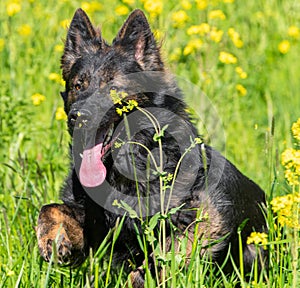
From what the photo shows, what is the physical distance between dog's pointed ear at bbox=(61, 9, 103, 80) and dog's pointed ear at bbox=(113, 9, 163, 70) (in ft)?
0.66

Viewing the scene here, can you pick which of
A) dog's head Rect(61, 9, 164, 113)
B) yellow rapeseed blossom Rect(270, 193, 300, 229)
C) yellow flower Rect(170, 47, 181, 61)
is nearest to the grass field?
yellow flower Rect(170, 47, 181, 61)

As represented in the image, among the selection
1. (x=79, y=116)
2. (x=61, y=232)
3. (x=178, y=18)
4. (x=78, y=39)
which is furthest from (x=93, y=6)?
(x=61, y=232)

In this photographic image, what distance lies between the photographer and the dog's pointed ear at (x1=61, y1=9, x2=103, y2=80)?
501 cm

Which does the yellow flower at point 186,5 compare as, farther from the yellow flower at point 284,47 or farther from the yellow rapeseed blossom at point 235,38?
the yellow flower at point 284,47

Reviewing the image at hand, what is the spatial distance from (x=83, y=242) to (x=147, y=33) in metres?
1.47

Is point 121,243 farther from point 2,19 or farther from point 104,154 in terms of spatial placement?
point 2,19

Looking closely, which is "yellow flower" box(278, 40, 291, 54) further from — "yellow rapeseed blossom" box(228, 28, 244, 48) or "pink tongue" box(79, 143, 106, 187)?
"pink tongue" box(79, 143, 106, 187)

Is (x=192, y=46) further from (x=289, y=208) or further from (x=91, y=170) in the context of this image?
(x=289, y=208)

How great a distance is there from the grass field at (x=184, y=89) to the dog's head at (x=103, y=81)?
0.92ft

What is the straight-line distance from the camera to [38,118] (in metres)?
7.13

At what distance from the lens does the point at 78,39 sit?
199 inches

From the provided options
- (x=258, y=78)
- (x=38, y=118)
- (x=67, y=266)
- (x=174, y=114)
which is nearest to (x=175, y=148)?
(x=174, y=114)

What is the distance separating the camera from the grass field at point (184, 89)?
4777 millimetres

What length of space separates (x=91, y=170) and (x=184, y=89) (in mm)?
1013
